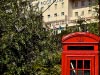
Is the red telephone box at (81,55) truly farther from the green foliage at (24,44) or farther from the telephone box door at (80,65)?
the green foliage at (24,44)

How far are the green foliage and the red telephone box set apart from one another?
2493 millimetres

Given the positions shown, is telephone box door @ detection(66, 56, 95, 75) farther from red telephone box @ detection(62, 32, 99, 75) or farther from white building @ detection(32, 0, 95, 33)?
white building @ detection(32, 0, 95, 33)

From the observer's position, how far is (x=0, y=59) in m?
A: 13.1

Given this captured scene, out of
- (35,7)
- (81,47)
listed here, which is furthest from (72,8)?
(81,47)

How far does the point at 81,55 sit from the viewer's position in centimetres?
1078

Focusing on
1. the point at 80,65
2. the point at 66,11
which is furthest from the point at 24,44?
the point at 66,11

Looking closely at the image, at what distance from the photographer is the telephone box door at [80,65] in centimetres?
1075

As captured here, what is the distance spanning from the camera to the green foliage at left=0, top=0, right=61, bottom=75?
13.2 meters

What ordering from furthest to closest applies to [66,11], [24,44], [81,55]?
[66,11] < [24,44] < [81,55]

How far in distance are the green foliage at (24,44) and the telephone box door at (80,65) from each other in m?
2.47

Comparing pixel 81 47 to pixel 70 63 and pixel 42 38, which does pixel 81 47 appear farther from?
pixel 42 38

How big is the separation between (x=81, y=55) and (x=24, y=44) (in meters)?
3.10

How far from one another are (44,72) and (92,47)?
2958 millimetres

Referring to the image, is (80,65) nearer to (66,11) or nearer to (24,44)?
(24,44)
